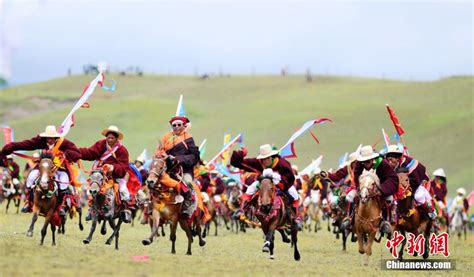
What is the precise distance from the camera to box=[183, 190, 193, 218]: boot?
21.6 meters

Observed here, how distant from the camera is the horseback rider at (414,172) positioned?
23234 mm

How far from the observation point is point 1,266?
50.7ft

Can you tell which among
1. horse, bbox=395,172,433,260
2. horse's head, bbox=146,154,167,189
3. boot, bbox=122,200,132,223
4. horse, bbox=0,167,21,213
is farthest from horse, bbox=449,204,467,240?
horse's head, bbox=146,154,167,189

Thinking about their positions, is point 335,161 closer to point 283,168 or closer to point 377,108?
point 377,108

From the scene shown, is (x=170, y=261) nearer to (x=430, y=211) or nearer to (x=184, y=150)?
(x=184, y=150)

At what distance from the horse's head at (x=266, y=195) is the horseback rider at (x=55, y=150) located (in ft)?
12.4

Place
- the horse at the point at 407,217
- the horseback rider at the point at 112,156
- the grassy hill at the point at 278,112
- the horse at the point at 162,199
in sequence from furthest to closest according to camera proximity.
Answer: the grassy hill at the point at 278,112 → the horse at the point at 407,217 → the horseback rider at the point at 112,156 → the horse at the point at 162,199

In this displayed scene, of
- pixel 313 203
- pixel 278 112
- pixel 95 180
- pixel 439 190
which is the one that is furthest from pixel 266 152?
pixel 278 112

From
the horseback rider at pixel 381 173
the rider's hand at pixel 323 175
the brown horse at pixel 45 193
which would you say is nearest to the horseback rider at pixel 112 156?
the brown horse at pixel 45 193

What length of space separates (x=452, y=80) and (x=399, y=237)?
81378mm

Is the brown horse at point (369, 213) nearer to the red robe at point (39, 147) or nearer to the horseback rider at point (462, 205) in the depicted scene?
the red robe at point (39, 147)

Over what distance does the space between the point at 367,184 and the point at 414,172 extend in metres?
3.61

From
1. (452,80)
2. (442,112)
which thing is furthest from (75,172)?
(452,80)

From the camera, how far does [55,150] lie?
2120 centimetres
